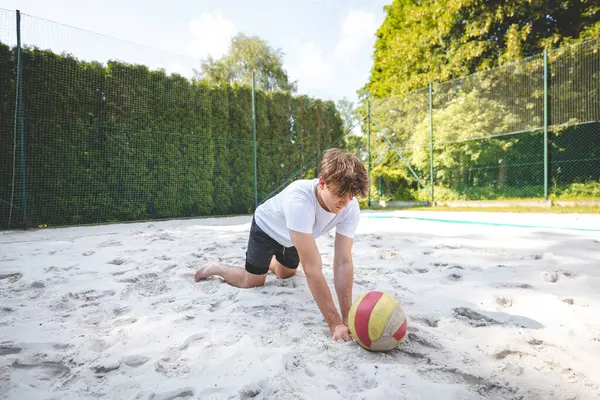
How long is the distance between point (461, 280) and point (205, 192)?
6.93 metres

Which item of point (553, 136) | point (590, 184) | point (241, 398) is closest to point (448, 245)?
point (241, 398)

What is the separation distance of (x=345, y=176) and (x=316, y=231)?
22.3 inches

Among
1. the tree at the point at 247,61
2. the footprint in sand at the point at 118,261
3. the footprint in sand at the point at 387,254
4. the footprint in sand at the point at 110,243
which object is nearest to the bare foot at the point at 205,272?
the footprint in sand at the point at 118,261

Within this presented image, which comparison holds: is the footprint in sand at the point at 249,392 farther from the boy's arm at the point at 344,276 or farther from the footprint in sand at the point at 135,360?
the boy's arm at the point at 344,276

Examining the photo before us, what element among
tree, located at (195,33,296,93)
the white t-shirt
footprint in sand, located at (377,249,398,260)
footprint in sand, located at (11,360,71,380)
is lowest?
footprint in sand, located at (11,360,71,380)

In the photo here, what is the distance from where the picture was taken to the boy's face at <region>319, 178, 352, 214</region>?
1717 millimetres

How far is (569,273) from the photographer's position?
240 cm

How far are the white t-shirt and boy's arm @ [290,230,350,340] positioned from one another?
0.06 meters

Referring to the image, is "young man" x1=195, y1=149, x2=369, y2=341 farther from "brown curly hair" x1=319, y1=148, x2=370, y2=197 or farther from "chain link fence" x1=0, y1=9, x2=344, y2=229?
"chain link fence" x1=0, y1=9, x2=344, y2=229

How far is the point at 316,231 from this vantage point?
213 centimetres

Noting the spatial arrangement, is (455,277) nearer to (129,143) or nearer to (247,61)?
(129,143)

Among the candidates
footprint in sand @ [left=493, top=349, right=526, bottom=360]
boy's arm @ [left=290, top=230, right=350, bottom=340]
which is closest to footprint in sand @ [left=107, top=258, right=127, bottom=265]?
boy's arm @ [left=290, top=230, right=350, bottom=340]

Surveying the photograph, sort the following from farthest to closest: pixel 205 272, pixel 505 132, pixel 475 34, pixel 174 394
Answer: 1. pixel 475 34
2. pixel 505 132
3. pixel 205 272
4. pixel 174 394

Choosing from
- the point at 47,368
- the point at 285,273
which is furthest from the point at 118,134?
the point at 47,368
